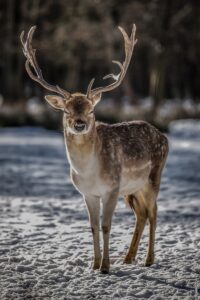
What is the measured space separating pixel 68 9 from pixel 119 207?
2482cm

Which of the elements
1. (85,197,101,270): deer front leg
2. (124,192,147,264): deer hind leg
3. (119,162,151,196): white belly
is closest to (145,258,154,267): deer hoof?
(124,192,147,264): deer hind leg

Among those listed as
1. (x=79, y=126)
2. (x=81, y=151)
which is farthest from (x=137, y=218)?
(x=79, y=126)

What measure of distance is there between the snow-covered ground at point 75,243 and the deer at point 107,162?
1.25ft

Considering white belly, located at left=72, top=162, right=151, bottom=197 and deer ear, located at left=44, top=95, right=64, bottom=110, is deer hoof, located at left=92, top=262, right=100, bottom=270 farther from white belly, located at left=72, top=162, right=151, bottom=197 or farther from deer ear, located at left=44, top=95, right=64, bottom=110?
deer ear, located at left=44, top=95, right=64, bottom=110

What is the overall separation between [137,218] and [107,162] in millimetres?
910

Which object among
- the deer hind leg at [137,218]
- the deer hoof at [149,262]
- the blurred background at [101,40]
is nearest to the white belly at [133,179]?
the deer hind leg at [137,218]

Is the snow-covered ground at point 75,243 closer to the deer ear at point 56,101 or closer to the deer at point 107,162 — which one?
the deer at point 107,162

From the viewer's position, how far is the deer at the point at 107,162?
6562mm

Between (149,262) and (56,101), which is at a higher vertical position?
(56,101)

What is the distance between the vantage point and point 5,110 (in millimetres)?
28375

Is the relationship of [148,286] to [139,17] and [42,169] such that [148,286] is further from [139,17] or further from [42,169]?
[139,17]

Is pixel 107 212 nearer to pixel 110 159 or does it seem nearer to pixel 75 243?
pixel 110 159

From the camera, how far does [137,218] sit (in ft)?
24.0

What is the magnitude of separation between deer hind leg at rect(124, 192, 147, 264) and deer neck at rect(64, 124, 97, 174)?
96 cm
